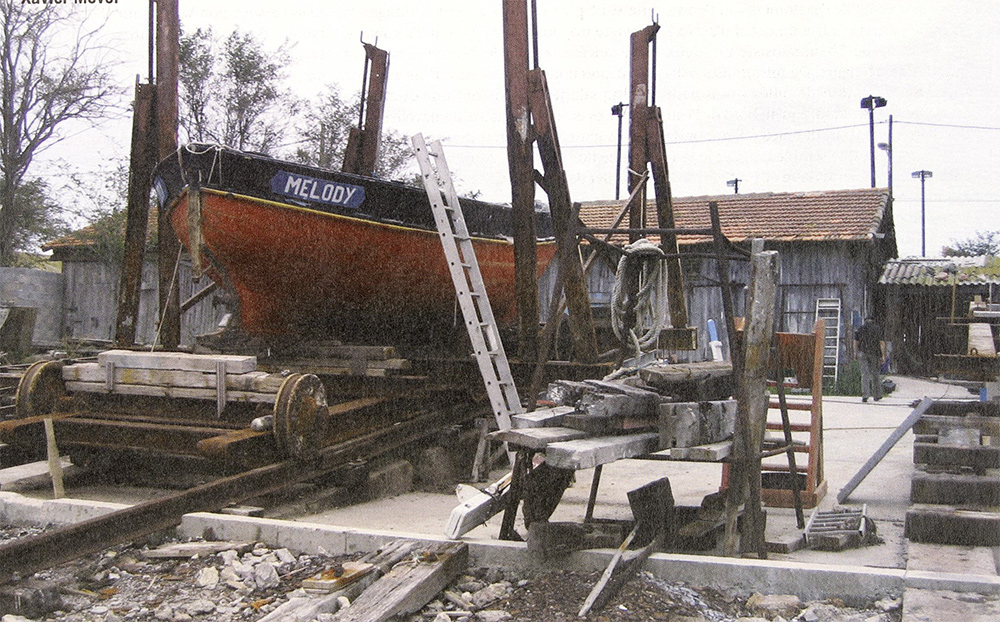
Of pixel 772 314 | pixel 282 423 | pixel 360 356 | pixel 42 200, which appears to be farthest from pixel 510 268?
pixel 42 200

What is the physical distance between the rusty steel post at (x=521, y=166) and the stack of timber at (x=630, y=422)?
10.3 feet

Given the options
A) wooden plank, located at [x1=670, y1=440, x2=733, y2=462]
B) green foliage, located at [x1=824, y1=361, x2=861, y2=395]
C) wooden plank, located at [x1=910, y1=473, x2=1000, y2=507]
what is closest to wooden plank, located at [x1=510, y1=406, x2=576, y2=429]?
wooden plank, located at [x1=670, y1=440, x2=733, y2=462]

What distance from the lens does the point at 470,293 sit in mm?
7457

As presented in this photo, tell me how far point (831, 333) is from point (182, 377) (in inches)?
598

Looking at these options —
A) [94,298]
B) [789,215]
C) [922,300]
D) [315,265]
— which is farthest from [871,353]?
[94,298]

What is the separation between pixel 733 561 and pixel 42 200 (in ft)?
87.6

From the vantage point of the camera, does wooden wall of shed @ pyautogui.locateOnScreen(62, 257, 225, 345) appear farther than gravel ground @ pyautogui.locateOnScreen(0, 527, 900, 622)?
Yes

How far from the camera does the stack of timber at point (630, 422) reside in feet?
13.7

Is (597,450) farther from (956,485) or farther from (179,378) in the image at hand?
(179,378)

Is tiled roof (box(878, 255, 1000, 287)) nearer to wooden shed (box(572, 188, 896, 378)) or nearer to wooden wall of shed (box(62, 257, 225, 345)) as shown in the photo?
wooden shed (box(572, 188, 896, 378))

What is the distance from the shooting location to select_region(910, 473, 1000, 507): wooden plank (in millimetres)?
5492

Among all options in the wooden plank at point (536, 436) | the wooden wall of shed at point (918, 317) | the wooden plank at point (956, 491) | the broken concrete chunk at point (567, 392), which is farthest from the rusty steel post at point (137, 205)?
the wooden wall of shed at point (918, 317)

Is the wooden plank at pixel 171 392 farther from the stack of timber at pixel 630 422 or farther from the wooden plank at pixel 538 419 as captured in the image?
the stack of timber at pixel 630 422

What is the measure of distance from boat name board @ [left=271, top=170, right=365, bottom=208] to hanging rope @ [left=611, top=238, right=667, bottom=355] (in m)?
4.04
